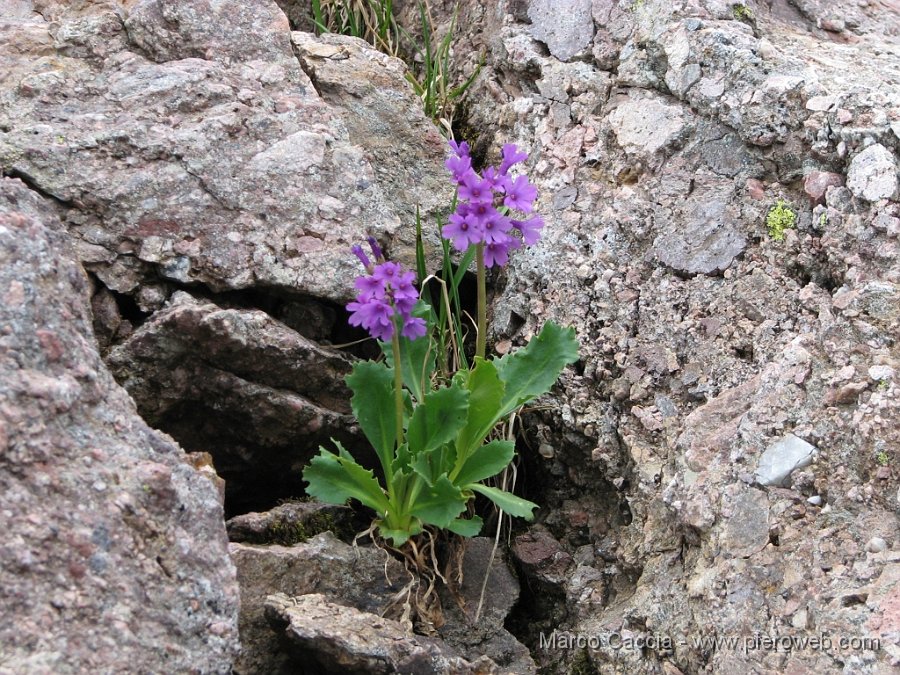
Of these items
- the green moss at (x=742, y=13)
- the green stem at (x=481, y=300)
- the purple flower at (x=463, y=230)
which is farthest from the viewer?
the green moss at (x=742, y=13)

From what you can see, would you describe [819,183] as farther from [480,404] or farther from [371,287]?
[371,287]

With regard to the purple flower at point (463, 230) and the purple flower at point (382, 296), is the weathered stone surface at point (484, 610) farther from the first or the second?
the purple flower at point (463, 230)

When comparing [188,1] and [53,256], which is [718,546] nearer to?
[53,256]

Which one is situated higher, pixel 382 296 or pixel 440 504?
pixel 382 296

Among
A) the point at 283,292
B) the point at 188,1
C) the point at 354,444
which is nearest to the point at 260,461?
the point at 354,444

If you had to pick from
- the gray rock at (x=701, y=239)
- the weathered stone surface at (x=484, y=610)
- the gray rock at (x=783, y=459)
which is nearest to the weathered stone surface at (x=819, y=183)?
the gray rock at (x=701, y=239)

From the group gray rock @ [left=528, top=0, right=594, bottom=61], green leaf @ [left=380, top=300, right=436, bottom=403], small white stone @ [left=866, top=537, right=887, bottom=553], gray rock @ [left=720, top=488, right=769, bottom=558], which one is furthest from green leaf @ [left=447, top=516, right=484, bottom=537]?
gray rock @ [left=528, top=0, right=594, bottom=61]

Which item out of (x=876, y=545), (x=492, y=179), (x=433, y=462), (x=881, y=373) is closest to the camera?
(x=876, y=545)

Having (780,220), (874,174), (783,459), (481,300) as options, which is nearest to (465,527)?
(481,300)

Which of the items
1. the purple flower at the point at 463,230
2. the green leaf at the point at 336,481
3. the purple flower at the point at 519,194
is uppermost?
the purple flower at the point at 519,194
